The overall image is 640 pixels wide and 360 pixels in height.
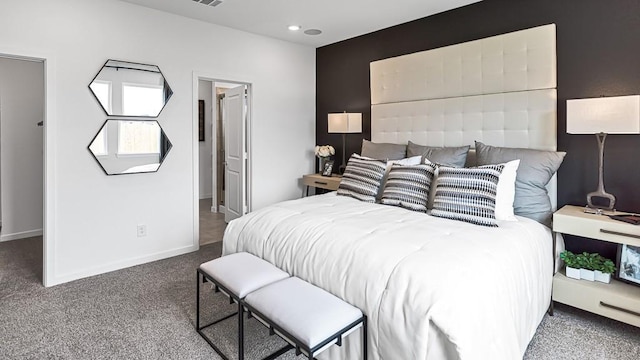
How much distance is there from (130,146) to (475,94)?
3371 mm

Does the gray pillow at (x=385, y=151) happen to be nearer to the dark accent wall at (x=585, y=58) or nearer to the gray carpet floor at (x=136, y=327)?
the dark accent wall at (x=585, y=58)

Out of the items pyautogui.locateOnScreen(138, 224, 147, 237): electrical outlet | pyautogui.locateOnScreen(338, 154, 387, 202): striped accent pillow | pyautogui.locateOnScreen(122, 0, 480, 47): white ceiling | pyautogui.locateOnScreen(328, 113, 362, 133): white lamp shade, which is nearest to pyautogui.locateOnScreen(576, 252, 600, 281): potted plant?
A: pyautogui.locateOnScreen(338, 154, 387, 202): striped accent pillow

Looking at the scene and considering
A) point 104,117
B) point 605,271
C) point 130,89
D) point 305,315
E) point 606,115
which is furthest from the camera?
point 130,89

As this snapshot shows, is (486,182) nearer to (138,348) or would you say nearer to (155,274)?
(138,348)

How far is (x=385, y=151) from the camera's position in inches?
147

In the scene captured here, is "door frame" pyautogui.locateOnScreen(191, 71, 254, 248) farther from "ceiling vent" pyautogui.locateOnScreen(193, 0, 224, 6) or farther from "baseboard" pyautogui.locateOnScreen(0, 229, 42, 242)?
"baseboard" pyautogui.locateOnScreen(0, 229, 42, 242)

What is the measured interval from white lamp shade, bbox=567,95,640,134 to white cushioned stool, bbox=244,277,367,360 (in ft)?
6.71

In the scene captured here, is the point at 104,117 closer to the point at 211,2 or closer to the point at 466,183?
the point at 211,2

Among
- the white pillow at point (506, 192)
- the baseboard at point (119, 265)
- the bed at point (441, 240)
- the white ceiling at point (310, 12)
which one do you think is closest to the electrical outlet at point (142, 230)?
the baseboard at point (119, 265)

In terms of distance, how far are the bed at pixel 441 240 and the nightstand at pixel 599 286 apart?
0.42ft

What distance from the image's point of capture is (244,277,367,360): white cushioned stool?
4.91 ft

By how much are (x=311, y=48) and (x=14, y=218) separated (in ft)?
Answer: 14.8

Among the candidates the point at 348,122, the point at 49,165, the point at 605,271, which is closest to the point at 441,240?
the point at 605,271

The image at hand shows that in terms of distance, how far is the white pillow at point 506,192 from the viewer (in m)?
2.45
